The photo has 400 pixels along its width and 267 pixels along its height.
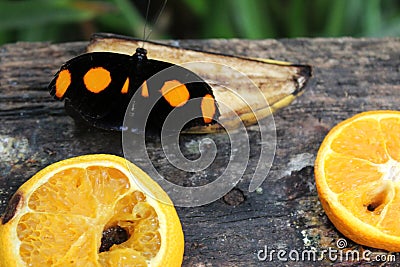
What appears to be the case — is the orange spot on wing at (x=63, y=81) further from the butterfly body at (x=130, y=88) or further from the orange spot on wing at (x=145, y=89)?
the orange spot on wing at (x=145, y=89)

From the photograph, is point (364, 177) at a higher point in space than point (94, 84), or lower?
lower

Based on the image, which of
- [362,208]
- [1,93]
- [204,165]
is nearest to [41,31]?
[1,93]

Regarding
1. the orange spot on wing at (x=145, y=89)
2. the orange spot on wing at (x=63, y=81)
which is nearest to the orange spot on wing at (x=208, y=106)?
the orange spot on wing at (x=145, y=89)

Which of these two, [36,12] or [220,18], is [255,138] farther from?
[36,12]

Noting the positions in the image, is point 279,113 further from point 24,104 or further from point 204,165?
point 24,104

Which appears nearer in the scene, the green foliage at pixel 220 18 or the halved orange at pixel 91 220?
the halved orange at pixel 91 220

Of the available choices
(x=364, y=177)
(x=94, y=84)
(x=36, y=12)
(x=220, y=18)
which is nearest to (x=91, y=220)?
(x=94, y=84)

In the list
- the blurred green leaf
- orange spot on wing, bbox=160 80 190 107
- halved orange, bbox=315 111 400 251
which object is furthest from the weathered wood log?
the blurred green leaf
